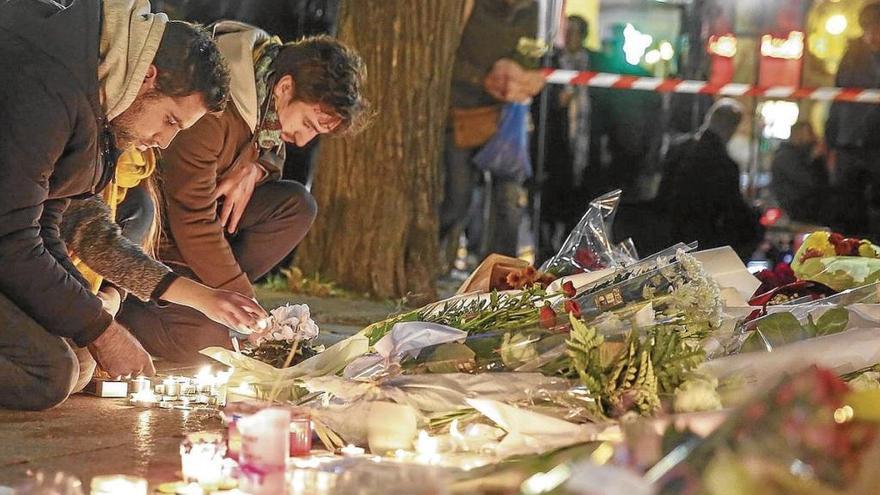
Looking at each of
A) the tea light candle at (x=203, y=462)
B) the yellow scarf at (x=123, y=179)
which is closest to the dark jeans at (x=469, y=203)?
the yellow scarf at (x=123, y=179)

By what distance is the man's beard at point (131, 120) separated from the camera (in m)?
4.21

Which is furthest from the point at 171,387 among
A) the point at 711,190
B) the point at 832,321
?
the point at 711,190

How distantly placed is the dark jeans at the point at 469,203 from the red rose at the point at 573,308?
17.4 feet

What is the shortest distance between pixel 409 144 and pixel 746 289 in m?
3.47

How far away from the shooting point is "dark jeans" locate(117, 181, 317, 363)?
539 cm

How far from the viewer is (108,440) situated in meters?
3.93

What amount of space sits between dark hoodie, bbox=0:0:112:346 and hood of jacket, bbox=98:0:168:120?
1.8 inches

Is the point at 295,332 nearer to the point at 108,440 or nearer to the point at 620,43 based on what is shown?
the point at 108,440

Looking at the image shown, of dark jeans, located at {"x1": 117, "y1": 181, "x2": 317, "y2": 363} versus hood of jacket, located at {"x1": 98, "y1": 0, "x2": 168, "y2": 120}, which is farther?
dark jeans, located at {"x1": 117, "y1": 181, "x2": 317, "y2": 363}

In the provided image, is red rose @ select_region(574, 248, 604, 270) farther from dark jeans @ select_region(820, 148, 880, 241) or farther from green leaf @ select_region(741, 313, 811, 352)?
dark jeans @ select_region(820, 148, 880, 241)

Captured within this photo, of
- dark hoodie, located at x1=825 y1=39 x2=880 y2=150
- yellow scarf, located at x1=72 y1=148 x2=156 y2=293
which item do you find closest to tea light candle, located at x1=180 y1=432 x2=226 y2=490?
yellow scarf, located at x1=72 y1=148 x2=156 y2=293

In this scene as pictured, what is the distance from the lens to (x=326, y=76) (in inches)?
194

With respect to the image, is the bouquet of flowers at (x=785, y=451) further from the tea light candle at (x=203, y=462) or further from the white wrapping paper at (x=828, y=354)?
the white wrapping paper at (x=828, y=354)

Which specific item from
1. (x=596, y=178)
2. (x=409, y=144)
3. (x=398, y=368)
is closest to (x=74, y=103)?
(x=398, y=368)
